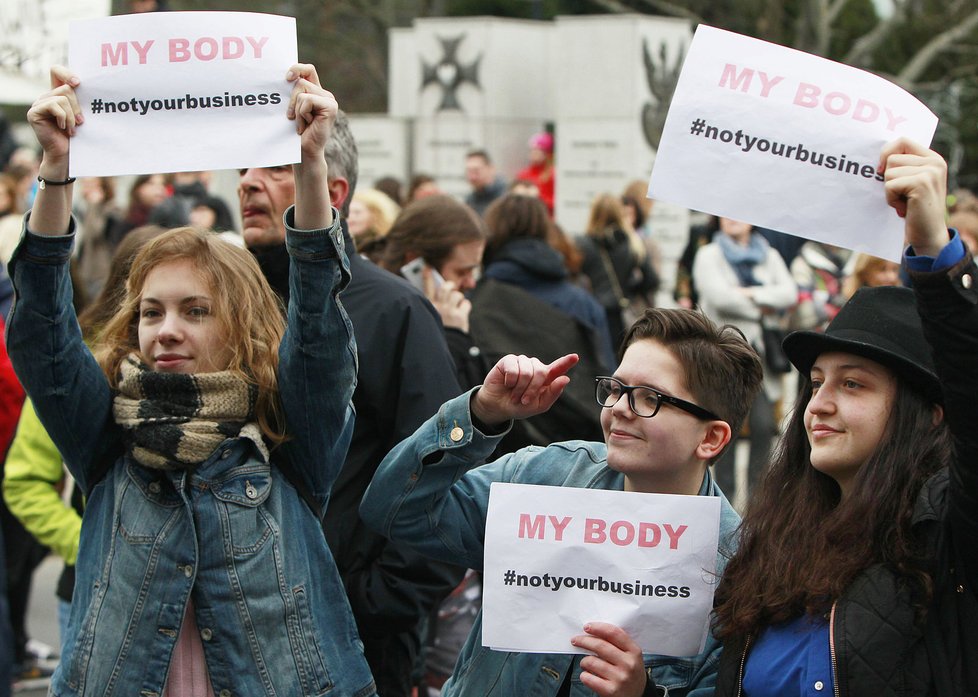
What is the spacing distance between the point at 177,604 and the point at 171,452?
0.32 meters

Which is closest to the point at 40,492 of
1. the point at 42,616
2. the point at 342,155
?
the point at 342,155

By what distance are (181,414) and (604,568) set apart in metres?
1.00

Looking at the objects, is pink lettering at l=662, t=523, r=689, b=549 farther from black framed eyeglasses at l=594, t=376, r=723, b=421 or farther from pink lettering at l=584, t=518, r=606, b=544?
black framed eyeglasses at l=594, t=376, r=723, b=421

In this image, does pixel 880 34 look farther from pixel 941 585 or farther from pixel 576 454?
pixel 941 585

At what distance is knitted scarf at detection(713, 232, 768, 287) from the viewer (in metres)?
8.98

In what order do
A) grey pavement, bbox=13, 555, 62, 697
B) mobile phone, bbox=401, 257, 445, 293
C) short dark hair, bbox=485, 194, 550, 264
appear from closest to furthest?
mobile phone, bbox=401, 257, 445, 293 → grey pavement, bbox=13, 555, 62, 697 → short dark hair, bbox=485, 194, 550, 264

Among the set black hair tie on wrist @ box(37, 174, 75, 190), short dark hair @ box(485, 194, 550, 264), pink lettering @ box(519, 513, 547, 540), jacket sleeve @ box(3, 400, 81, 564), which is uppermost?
black hair tie on wrist @ box(37, 174, 75, 190)

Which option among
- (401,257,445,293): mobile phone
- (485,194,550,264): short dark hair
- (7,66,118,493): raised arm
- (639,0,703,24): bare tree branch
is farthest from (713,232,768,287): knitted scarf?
(639,0,703,24): bare tree branch

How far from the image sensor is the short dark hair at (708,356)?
117 inches

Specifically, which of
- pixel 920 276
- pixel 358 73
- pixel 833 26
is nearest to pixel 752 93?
pixel 920 276

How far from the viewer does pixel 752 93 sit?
2.85 metres

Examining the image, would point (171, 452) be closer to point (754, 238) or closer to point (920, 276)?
point (920, 276)

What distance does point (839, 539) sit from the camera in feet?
8.60

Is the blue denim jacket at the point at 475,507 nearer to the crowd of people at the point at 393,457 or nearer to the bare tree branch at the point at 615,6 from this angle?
the crowd of people at the point at 393,457
